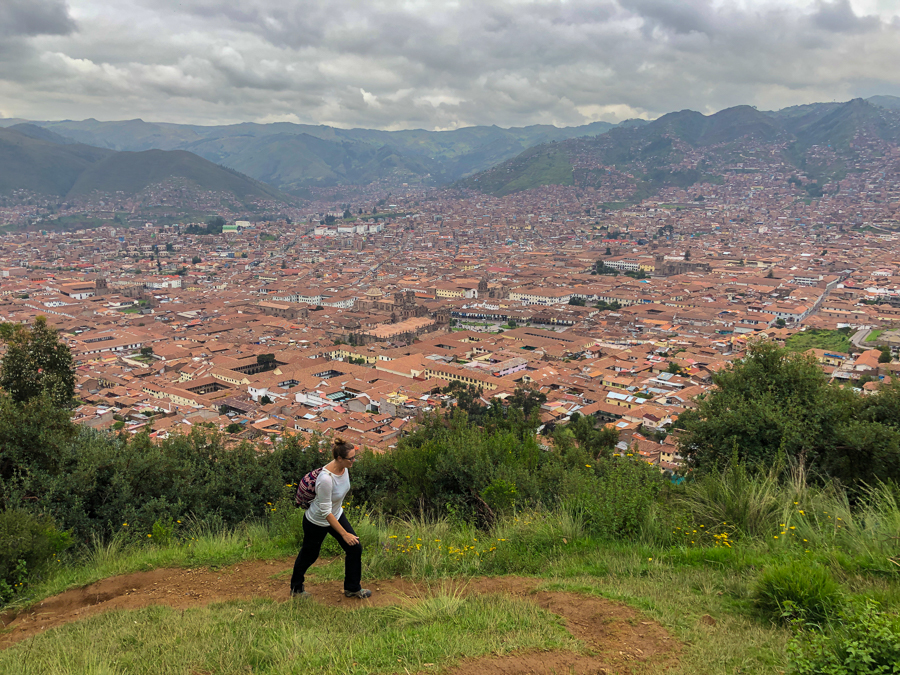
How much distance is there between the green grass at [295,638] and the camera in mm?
2273

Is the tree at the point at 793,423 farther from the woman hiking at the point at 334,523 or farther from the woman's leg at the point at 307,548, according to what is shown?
the woman's leg at the point at 307,548

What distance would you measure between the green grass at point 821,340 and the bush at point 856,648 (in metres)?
28.1

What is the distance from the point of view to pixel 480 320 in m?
38.6

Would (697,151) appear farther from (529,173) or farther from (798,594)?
(798,594)

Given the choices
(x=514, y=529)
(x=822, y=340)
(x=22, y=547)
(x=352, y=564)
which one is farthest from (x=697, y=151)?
(x=22, y=547)

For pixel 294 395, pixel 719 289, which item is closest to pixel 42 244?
pixel 294 395

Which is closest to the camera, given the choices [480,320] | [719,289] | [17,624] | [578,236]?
[17,624]

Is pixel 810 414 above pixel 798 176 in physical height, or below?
below

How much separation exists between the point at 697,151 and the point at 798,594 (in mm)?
140995

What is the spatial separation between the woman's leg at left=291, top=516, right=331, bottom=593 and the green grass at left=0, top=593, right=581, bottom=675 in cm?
11

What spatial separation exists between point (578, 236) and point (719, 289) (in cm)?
3742

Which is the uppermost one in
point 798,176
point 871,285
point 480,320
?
point 798,176

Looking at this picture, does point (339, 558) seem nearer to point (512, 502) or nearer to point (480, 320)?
point (512, 502)

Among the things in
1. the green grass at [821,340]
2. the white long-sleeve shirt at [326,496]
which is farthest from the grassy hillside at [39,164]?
the white long-sleeve shirt at [326,496]
